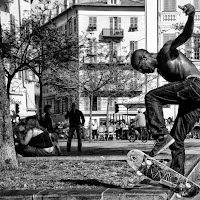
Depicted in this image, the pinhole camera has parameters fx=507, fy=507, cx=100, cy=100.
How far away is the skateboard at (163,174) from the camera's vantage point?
5000 millimetres

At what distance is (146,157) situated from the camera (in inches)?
205

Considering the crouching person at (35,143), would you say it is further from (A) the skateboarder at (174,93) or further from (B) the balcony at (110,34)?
(B) the balcony at (110,34)

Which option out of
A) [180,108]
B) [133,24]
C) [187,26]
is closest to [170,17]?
[133,24]

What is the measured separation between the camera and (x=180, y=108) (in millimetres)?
6020

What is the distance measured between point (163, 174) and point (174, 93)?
3.49ft

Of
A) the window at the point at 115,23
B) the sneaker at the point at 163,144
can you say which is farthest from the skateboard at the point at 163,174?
the window at the point at 115,23

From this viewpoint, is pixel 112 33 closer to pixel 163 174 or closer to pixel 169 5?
pixel 169 5

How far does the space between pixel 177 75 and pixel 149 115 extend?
57cm

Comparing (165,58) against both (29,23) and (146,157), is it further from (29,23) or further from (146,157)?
(29,23)

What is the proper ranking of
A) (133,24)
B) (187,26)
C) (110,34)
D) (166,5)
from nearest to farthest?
(187,26) < (166,5) < (110,34) < (133,24)

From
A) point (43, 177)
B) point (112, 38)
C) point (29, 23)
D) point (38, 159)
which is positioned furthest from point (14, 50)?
point (112, 38)

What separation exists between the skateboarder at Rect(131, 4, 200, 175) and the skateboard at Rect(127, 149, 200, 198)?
452mm

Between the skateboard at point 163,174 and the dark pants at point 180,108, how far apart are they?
1.90 ft

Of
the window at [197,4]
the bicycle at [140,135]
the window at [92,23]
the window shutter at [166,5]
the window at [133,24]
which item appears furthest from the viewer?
the window at [133,24]
